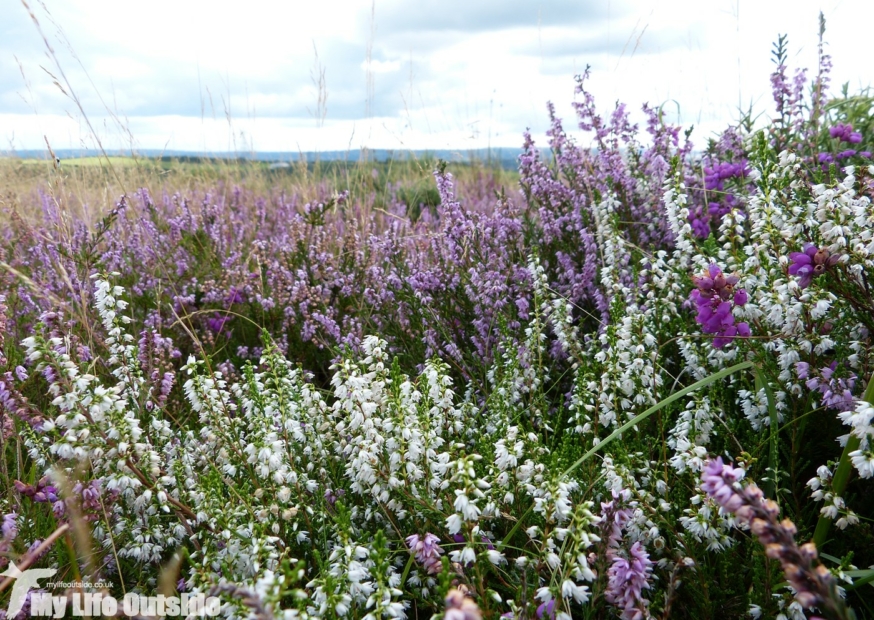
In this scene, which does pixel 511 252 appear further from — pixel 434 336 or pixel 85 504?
pixel 85 504

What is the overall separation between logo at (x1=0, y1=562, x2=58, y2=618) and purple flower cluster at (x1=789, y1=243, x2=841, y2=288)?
2.58 m

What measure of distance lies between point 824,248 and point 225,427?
226 cm

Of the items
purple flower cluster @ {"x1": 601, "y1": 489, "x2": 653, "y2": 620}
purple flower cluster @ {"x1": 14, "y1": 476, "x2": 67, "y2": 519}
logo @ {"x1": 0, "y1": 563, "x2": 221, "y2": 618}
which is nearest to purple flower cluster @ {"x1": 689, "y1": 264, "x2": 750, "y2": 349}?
purple flower cluster @ {"x1": 601, "y1": 489, "x2": 653, "y2": 620}

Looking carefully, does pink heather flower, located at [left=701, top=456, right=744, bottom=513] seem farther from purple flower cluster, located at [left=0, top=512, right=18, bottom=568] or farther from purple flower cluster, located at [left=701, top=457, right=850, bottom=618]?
purple flower cluster, located at [left=0, top=512, right=18, bottom=568]

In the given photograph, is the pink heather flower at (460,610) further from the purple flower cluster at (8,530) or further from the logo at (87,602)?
the purple flower cluster at (8,530)

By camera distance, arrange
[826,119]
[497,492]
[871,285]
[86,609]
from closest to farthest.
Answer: [86,609] < [497,492] < [871,285] < [826,119]

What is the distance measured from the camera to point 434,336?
3715mm

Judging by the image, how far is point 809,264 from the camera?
224 cm

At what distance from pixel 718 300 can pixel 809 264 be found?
0.31 meters

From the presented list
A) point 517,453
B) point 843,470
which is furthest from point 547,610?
point 843,470

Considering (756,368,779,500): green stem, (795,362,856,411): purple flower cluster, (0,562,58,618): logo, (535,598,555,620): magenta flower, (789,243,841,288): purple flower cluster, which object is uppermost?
(789,243,841,288): purple flower cluster

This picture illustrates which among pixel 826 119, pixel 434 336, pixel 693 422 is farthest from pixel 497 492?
pixel 826 119

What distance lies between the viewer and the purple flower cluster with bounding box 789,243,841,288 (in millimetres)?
2184

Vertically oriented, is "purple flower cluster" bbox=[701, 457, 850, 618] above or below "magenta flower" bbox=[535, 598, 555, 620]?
above
